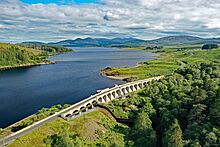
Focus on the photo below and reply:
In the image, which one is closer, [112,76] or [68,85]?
[68,85]

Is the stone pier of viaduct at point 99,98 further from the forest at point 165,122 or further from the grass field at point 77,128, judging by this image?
the forest at point 165,122

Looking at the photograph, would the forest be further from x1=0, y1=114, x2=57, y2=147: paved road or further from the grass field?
x1=0, y1=114, x2=57, y2=147: paved road

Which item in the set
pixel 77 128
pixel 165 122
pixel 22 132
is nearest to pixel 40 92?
pixel 77 128

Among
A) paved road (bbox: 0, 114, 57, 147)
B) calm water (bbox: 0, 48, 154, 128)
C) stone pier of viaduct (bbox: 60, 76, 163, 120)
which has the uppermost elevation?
paved road (bbox: 0, 114, 57, 147)

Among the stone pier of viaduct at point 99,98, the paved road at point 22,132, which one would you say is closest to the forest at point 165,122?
the paved road at point 22,132

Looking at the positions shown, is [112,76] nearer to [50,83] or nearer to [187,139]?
[50,83]

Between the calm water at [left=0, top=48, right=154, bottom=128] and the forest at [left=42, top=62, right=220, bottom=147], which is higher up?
the forest at [left=42, top=62, right=220, bottom=147]

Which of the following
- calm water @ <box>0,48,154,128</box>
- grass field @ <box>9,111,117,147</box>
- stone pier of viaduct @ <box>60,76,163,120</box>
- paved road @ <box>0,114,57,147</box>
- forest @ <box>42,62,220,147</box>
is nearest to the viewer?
paved road @ <box>0,114,57,147</box>

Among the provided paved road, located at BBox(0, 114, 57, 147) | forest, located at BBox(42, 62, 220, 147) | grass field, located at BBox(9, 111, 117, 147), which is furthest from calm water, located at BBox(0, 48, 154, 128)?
forest, located at BBox(42, 62, 220, 147)

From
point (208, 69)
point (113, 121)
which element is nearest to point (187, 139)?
point (113, 121)
